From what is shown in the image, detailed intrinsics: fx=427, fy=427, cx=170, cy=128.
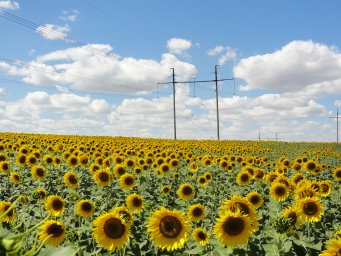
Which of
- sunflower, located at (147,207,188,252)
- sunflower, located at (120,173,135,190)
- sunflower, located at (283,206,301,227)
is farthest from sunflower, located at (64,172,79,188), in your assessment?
sunflower, located at (283,206,301,227)

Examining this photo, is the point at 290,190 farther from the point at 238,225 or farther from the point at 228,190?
the point at 238,225

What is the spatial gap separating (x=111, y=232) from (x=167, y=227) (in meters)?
0.67

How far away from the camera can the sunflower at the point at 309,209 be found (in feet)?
20.7

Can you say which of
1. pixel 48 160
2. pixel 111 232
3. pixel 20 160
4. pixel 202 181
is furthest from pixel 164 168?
pixel 111 232

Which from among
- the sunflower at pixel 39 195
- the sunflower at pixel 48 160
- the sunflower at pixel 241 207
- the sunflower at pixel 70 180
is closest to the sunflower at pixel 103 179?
the sunflower at pixel 70 180

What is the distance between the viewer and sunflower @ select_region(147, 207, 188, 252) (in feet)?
16.4

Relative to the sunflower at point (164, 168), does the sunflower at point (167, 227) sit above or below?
below

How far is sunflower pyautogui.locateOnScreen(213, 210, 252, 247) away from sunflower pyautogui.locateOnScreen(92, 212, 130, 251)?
112 centimetres

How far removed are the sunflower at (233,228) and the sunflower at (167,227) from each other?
41 centimetres

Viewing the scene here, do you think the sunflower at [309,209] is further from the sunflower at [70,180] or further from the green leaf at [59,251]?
the green leaf at [59,251]

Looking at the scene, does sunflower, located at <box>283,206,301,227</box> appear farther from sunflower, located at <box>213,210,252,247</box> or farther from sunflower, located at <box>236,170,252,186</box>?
A: sunflower, located at <box>236,170,252,186</box>

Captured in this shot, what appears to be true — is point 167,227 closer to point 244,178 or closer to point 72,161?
point 244,178

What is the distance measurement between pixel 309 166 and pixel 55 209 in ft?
26.6

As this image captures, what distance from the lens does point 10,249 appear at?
86 centimetres
